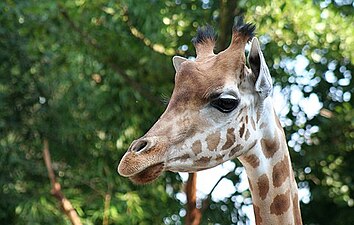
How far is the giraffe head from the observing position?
1.65m

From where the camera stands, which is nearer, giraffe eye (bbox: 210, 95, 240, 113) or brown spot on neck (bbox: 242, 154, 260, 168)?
giraffe eye (bbox: 210, 95, 240, 113)

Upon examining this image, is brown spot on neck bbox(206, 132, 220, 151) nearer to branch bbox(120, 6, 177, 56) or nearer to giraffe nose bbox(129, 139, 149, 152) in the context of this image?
giraffe nose bbox(129, 139, 149, 152)

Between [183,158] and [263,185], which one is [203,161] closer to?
[183,158]

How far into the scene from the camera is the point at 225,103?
1.76 meters

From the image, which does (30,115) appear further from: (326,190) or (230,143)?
(230,143)

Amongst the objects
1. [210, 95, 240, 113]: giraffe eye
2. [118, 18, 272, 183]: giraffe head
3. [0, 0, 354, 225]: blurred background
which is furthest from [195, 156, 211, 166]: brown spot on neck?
[0, 0, 354, 225]: blurred background

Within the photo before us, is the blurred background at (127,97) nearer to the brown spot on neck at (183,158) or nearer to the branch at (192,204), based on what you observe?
the branch at (192,204)

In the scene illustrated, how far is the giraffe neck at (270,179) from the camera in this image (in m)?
1.87

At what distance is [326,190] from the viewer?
4.16 m

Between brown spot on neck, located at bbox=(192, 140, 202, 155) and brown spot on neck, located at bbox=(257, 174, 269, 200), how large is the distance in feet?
0.73

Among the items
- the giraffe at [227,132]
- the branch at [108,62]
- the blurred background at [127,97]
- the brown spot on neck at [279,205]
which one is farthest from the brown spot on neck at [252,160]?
the branch at [108,62]

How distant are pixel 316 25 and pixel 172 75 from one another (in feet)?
2.51

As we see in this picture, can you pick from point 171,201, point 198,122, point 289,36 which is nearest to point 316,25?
point 289,36

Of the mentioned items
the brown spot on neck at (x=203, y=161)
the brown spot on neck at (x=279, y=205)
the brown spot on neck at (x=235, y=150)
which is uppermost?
the brown spot on neck at (x=203, y=161)
